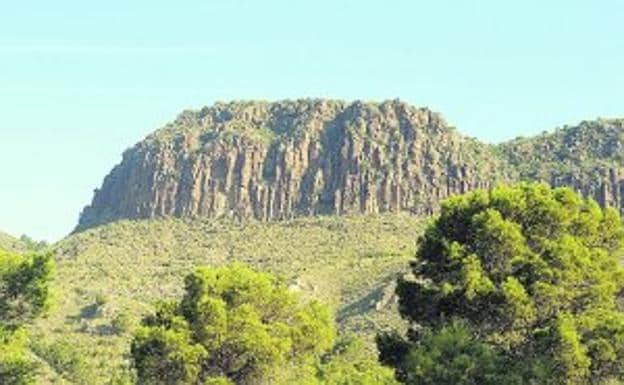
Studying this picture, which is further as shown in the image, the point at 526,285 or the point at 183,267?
the point at 183,267

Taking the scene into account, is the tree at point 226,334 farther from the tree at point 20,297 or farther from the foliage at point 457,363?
the foliage at point 457,363

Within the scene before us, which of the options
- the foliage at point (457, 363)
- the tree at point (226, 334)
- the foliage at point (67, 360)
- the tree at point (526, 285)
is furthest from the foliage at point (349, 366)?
the foliage at point (457, 363)

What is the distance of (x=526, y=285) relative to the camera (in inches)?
1694

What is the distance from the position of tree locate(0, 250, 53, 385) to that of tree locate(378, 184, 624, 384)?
58.2 ft

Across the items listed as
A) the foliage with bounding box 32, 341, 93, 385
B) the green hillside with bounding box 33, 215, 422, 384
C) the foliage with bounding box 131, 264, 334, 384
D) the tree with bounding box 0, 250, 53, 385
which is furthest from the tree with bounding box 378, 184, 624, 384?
the green hillside with bounding box 33, 215, 422, 384

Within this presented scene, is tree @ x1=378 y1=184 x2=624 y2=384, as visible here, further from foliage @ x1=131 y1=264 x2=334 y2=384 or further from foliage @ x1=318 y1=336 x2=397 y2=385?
foliage @ x1=318 y1=336 x2=397 y2=385

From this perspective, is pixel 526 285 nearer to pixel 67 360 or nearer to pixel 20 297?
pixel 20 297

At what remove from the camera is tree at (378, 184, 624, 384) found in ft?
135

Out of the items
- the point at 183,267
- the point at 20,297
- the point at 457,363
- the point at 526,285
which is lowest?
the point at 183,267

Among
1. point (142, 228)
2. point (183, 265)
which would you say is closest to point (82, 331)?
point (183, 265)

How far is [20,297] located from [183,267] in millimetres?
109860

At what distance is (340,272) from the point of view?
489 ft

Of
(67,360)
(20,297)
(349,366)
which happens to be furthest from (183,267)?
(20,297)

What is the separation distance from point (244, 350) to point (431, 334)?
31.8 ft
